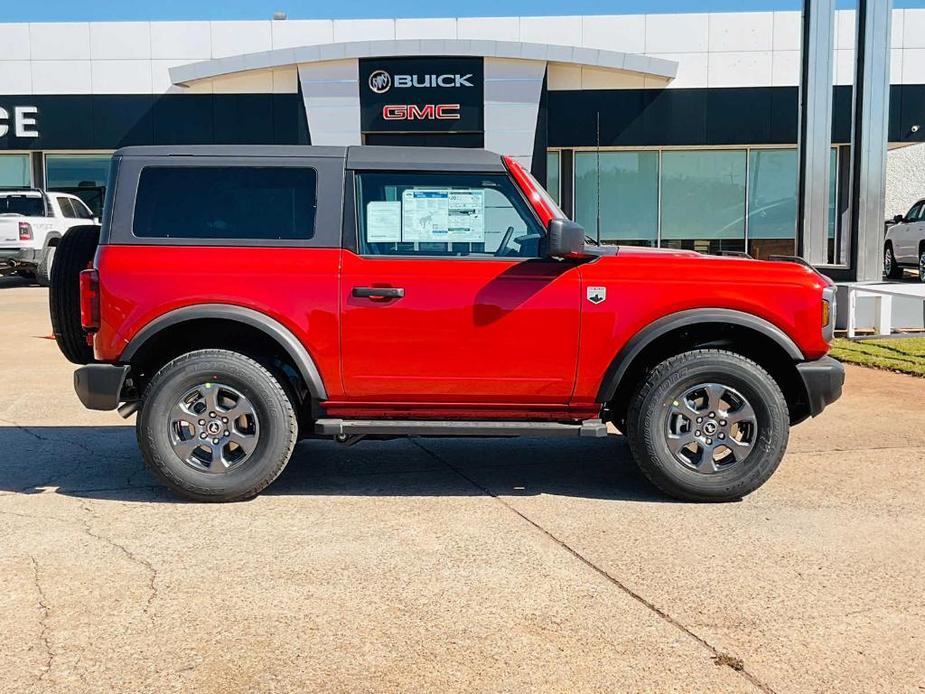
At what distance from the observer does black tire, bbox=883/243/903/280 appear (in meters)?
21.2

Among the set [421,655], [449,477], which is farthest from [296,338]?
[421,655]

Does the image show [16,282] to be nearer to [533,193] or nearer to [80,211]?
[80,211]

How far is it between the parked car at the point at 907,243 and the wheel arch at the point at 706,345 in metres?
15.4

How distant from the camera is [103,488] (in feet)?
18.2

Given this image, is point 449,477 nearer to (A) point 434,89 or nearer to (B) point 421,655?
(B) point 421,655

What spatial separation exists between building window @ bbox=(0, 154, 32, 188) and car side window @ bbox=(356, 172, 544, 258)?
22.9 m

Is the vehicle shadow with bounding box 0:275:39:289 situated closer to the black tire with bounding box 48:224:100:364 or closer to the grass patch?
the black tire with bounding box 48:224:100:364

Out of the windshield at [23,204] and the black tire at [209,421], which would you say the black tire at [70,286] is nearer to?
the black tire at [209,421]

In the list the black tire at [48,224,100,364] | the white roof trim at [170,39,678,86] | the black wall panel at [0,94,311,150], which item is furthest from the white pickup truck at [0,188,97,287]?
the black tire at [48,224,100,364]

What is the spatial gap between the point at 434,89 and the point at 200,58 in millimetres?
6191

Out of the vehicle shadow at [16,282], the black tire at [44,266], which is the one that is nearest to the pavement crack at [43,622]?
the black tire at [44,266]

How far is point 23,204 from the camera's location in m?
20.0

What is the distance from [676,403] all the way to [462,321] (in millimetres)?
1219

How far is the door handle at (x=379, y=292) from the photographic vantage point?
5047mm
